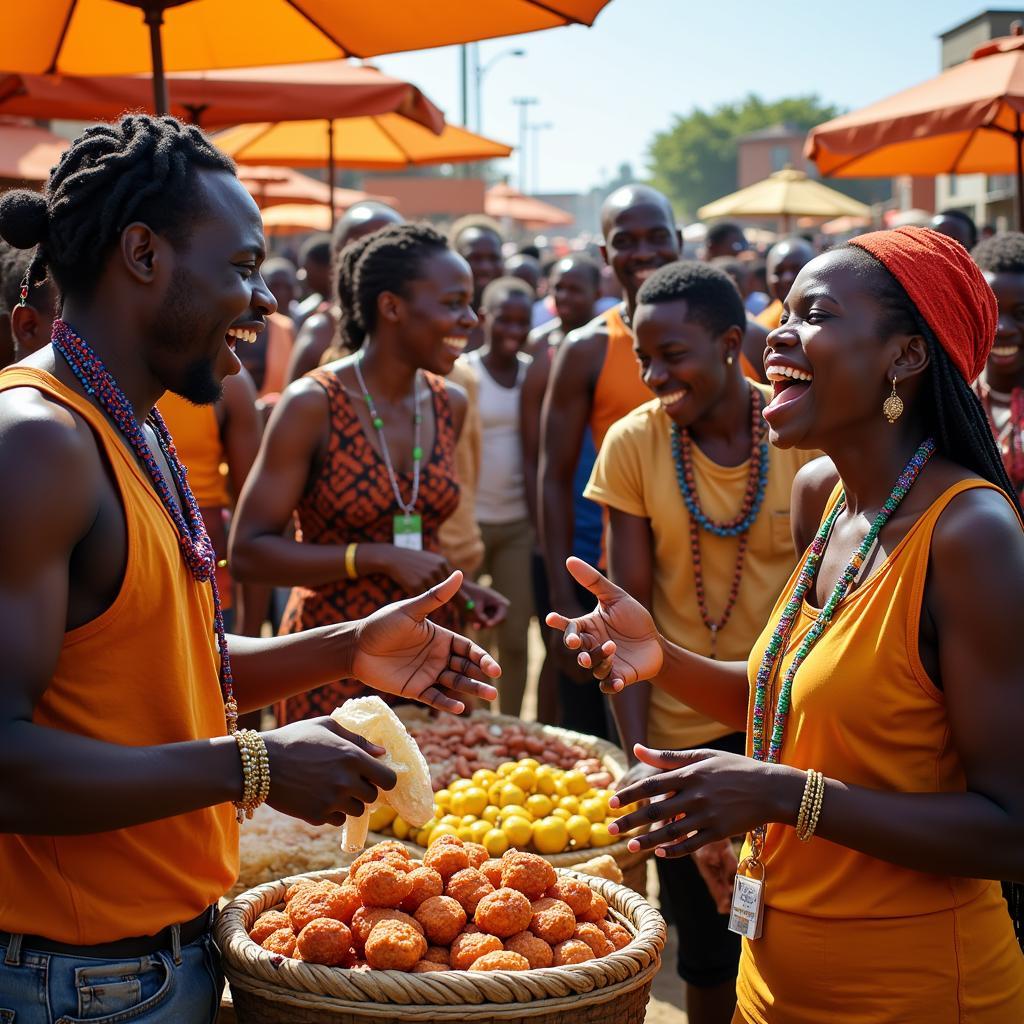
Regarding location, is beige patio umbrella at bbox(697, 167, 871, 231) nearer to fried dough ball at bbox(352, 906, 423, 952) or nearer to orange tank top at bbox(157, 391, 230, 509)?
orange tank top at bbox(157, 391, 230, 509)

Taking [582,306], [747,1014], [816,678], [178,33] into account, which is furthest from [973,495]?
[582,306]

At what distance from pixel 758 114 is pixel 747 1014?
111 m

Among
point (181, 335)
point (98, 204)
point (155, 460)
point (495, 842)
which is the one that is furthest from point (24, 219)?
point (495, 842)

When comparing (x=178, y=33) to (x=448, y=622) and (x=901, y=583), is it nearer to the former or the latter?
(x=448, y=622)

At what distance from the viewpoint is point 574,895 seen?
9.22ft

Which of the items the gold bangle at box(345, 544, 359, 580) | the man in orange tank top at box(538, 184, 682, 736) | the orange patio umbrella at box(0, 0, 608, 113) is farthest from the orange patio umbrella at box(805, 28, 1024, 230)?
the gold bangle at box(345, 544, 359, 580)

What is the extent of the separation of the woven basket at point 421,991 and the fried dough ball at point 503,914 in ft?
0.61

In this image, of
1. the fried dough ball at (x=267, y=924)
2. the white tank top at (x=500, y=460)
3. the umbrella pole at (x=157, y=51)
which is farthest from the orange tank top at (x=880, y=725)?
the white tank top at (x=500, y=460)

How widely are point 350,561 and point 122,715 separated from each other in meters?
2.10

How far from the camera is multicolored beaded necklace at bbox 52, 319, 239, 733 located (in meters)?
2.13

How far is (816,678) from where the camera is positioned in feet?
8.12

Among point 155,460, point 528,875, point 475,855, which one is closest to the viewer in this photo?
point 155,460

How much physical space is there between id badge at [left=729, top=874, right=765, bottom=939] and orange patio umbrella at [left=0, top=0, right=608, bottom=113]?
322 centimetres

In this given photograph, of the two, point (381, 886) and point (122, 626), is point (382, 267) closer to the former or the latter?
point (381, 886)
